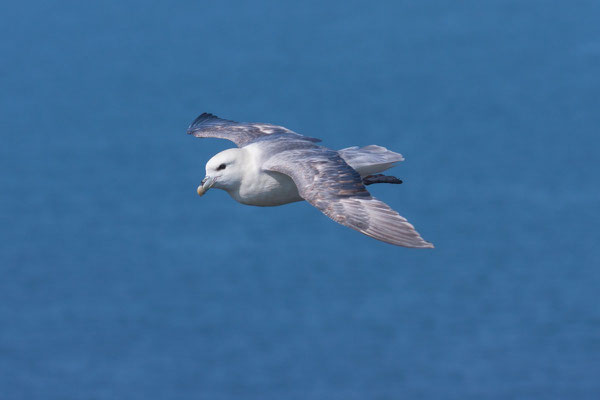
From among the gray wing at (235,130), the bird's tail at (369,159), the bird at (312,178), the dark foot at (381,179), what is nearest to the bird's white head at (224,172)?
the bird at (312,178)

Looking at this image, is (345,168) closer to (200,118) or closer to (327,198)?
(327,198)

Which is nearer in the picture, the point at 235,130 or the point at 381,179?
the point at 381,179

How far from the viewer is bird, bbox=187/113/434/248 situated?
12152 mm

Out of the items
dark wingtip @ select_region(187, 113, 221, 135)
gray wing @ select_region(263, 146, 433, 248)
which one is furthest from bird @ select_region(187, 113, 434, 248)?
dark wingtip @ select_region(187, 113, 221, 135)

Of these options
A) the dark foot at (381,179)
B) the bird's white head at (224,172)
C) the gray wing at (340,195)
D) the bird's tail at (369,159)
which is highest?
the bird's tail at (369,159)

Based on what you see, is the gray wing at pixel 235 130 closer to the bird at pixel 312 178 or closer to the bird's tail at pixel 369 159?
the bird at pixel 312 178

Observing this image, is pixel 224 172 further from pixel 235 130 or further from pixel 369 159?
pixel 235 130

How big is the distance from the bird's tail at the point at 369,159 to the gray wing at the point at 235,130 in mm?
691

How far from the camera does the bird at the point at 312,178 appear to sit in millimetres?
12152

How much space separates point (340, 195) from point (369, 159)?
165 cm

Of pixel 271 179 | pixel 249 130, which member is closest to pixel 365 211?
pixel 271 179

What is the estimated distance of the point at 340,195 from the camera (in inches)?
498

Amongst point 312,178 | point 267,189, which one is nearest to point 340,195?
point 312,178

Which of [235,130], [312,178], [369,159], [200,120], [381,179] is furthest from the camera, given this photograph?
[200,120]
